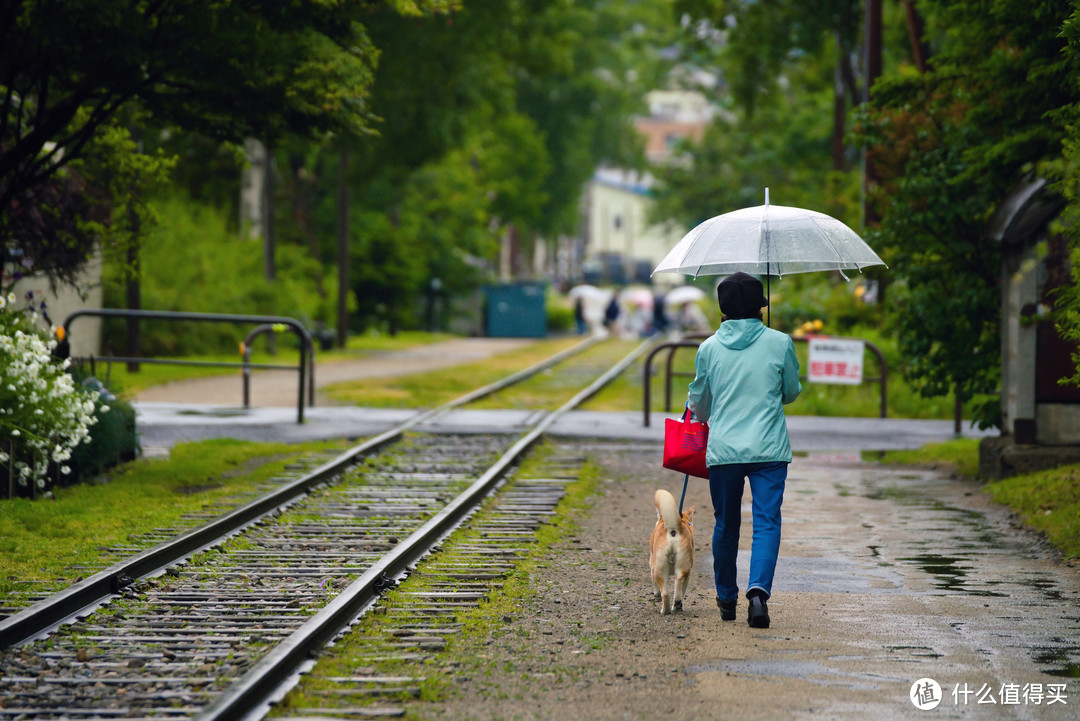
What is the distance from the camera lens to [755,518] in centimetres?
720

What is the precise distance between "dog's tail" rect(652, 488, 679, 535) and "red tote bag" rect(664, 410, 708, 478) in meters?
0.17

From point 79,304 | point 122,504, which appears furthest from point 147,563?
point 79,304

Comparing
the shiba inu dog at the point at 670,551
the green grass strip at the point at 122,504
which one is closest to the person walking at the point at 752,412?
the shiba inu dog at the point at 670,551

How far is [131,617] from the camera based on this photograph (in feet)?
23.7

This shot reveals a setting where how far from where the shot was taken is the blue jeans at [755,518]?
7105 millimetres

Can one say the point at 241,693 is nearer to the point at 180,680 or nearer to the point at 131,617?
the point at 180,680

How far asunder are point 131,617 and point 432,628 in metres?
1.57

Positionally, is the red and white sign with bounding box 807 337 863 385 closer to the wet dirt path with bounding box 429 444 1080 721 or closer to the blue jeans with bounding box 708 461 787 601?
the wet dirt path with bounding box 429 444 1080 721

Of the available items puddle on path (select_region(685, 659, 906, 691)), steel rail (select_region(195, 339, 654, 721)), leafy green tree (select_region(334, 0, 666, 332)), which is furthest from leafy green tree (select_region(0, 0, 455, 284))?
puddle on path (select_region(685, 659, 906, 691))

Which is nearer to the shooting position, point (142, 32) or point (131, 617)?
point (131, 617)

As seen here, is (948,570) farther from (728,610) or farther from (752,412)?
(752,412)

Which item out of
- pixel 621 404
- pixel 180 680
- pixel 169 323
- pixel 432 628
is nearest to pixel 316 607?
pixel 432 628

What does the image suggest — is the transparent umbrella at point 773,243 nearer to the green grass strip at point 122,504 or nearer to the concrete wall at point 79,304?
the green grass strip at point 122,504

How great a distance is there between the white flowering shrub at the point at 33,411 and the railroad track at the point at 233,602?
171 centimetres
